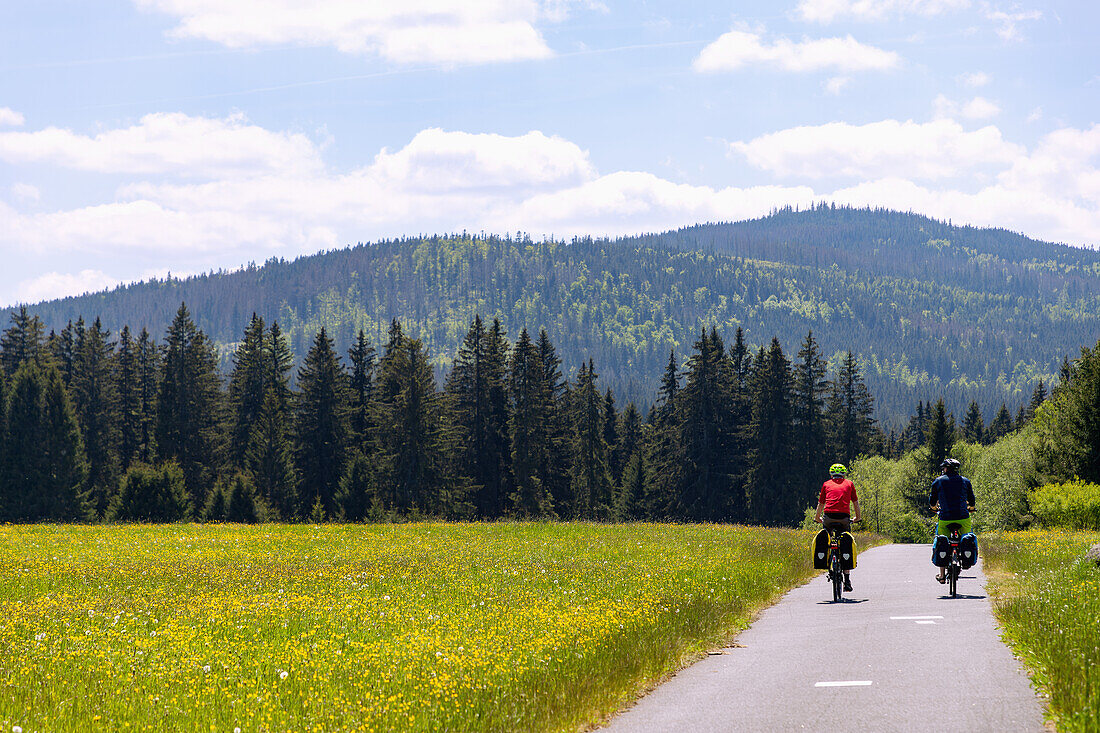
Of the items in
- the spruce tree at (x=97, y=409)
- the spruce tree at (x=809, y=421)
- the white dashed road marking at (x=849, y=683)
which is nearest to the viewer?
the white dashed road marking at (x=849, y=683)

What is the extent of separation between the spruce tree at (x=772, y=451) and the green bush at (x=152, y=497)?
39079 mm

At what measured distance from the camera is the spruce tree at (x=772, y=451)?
71812 mm

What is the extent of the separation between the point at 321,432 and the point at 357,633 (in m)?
59.2

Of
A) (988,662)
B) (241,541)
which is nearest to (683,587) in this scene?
(988,662)

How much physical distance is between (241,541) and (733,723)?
24.2 m

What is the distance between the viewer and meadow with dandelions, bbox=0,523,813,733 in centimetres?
834

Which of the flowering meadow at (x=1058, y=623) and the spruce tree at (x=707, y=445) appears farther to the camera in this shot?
the spruce tree at (x=707, y=445)

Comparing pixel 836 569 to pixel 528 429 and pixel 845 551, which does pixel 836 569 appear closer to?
pixel 845 551

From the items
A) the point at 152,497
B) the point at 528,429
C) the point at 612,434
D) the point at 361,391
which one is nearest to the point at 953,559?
the point at 152,497

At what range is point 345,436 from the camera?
229 feet

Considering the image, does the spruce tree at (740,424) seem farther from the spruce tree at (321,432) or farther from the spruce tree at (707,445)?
the spruce tree at (321,432)

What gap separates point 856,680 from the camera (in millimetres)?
9445

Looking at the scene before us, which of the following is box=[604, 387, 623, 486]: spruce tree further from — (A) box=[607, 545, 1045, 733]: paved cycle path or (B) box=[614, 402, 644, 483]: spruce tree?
(A) box=[607, 545, 1045, 733]: paved cycle path

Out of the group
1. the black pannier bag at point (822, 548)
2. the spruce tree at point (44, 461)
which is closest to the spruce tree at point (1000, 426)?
the spruce tree at point (44, 461)
